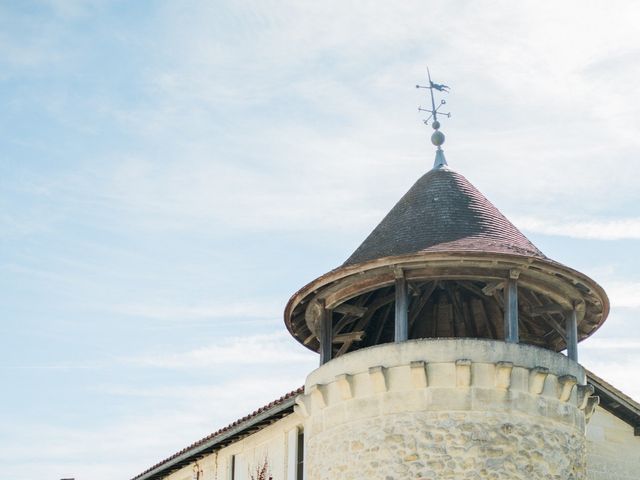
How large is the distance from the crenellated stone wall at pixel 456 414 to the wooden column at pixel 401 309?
222 millimetres

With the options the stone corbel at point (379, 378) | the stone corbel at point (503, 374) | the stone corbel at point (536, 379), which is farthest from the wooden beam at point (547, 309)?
the stone corbel at point (379, 378)

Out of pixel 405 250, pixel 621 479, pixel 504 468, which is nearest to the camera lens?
pixel 504 468

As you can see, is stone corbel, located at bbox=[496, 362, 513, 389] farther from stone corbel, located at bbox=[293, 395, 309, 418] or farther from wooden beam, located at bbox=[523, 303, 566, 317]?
stone corbel, located at bbox=[293, 395, 309, 418]

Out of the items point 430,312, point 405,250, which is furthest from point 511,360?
point 430,312

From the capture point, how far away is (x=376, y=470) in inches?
635

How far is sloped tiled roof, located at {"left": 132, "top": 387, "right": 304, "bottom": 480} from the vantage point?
1975 cm

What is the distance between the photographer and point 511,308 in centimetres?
1669

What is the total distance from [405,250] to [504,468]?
3262 millimetres

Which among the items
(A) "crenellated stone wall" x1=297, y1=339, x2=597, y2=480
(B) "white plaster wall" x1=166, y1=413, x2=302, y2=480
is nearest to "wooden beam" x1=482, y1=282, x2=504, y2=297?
(A) "crenellated stone wall" x1=297, y1=339, x2=597, y2=480

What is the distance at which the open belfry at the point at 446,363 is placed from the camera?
16.0 m

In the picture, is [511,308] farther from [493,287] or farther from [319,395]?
[319,395]

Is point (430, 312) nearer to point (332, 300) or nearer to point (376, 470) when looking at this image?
point (332, 300)

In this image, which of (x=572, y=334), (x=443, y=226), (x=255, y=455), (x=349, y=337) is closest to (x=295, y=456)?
(x=255, y=455)

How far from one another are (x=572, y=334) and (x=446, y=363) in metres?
2.36
